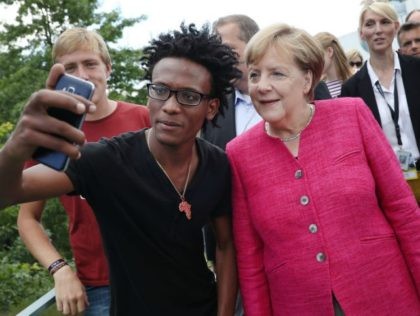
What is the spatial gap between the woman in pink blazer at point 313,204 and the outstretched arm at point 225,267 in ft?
0.22

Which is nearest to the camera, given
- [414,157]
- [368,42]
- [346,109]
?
[346,109]

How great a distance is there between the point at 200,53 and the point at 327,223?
91 centimetres

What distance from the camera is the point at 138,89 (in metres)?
16.2

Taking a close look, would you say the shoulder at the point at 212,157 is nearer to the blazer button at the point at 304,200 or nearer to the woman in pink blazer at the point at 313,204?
the woman in pink blazer at the point at 313,204

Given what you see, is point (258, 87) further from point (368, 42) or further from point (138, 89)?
point (138, 89)

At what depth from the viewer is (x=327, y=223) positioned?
2402mm

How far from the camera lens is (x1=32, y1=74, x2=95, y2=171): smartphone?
138cm

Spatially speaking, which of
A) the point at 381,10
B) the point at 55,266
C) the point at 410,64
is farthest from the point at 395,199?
the point at 381,10

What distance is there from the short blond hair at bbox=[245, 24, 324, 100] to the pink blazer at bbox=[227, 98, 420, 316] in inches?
9.1

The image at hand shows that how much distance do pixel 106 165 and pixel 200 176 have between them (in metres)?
0.44

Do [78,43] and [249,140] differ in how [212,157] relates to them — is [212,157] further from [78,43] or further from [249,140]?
[78,43]

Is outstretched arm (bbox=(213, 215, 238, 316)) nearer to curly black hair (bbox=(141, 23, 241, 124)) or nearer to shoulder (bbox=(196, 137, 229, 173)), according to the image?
shoulder (bbox=(196, 137, 229, 173))

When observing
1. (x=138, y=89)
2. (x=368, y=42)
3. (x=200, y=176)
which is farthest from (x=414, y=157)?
(x=138, y=89)

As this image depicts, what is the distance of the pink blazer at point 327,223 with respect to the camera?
94.3 inches
